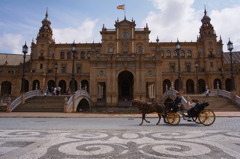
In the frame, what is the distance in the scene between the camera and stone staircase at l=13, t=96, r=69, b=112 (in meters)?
24.0

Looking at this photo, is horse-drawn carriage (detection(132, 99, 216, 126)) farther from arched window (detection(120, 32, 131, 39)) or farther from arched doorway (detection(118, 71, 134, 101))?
arched window (detection(120, 32, 131, 39))

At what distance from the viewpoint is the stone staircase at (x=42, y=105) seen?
78.6ft

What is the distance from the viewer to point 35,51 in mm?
61344

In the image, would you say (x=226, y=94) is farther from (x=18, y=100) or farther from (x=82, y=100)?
(x=18, y=100)

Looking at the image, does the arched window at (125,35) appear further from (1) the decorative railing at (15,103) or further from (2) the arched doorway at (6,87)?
(2) the arched doorway at (6,87)

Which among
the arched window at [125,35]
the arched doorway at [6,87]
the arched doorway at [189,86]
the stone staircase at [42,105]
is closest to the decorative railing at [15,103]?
the stone staircase at [42,105]

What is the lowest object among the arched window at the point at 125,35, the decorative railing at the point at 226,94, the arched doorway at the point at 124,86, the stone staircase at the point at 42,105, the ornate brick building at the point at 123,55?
the stone staircase at the point at 42,105

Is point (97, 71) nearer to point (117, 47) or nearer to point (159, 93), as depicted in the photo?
point (159, 93)

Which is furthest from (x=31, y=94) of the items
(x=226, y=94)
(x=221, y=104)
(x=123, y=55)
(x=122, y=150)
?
(x=226, y=94)

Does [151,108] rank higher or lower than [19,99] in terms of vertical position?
lower

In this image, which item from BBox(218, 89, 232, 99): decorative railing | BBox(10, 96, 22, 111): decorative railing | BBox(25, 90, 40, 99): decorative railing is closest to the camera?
BBox(10, 96, 22, 111): decorative railing

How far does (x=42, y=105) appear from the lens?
82.9 ft

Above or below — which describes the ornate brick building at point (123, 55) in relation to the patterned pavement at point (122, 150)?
above

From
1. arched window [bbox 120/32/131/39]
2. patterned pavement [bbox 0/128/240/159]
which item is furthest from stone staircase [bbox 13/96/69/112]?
arched window [bbox 120/32/131/39]
